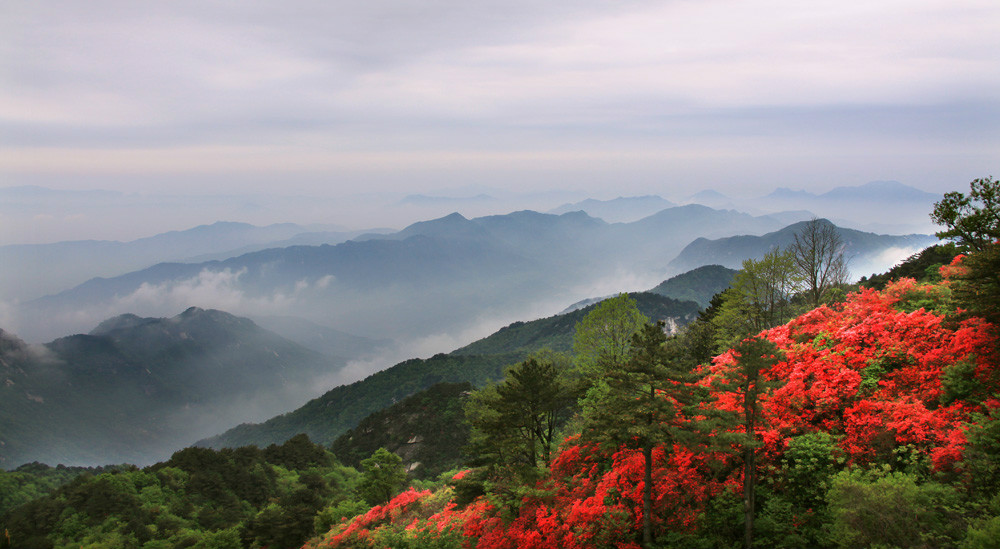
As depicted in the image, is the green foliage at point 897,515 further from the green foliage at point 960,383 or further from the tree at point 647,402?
the tree at point 647,402

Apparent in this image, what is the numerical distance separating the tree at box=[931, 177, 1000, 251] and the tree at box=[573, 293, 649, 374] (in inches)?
707

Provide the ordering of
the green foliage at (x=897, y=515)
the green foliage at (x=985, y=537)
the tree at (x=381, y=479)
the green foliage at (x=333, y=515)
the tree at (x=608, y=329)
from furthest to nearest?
the tree at (x=381, y=479)
the green foliage at (x=333, y=515)
the tree at (x=608, y=329)
the green foliage at (x=897, y=515)
the green foliage at (x=985, y=537)

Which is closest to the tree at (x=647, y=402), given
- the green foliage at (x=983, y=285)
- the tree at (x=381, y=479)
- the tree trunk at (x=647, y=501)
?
the tree trunk at (x=647, y=501)

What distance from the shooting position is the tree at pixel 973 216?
64.4 ft

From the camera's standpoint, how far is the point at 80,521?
188 feet

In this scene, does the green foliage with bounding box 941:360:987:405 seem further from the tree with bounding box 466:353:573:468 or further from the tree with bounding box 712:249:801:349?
the tree with bounding box 712:249:801:349

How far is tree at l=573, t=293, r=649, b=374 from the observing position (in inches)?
1422

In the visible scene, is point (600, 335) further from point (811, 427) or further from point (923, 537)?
point (923, 537)

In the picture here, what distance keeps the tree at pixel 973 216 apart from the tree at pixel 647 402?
1345cm

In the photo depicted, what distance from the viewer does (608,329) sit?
121ft

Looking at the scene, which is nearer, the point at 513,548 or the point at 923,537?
the point at 923,537

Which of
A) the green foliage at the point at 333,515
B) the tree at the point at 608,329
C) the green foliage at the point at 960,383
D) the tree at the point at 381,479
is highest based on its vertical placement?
the tree at the point at 608,329

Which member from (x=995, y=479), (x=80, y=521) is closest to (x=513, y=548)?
(x=995, y=479)

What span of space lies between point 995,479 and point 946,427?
9.98ft
